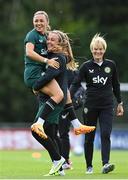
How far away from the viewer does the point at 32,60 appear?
13367 mm

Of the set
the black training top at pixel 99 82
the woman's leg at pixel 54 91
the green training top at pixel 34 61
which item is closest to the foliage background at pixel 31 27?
the black training top at pixel 99 82

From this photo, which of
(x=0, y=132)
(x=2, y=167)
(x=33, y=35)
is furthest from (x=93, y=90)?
(x=0, y=132)

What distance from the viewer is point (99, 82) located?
45.0 ft

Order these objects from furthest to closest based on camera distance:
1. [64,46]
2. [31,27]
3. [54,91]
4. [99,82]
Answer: [31,27] < [99,82] < [64,46] < [54,91]

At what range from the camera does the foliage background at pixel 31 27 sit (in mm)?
45250

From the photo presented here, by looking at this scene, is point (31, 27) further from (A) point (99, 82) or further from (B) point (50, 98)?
(B) point (50, 98)

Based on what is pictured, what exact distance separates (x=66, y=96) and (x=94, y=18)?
4035 centimetres

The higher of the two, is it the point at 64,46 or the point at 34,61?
the point at 64,46

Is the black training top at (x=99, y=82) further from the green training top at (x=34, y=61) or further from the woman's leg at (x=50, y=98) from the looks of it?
the woman's leg at (x=50, y=98)

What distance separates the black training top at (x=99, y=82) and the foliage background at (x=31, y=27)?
26.8m

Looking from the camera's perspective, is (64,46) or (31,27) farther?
(31,27)

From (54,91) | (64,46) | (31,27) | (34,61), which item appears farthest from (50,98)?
(31,27)

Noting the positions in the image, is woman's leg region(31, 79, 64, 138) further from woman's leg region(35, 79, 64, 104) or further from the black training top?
the black training top

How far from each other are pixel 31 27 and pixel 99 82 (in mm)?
33165
